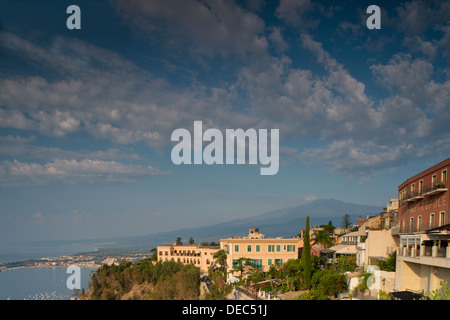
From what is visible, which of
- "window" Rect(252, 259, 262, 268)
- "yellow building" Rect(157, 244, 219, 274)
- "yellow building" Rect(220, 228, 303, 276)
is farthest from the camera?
"yellow building" Rect(157, 244, 219, 274)

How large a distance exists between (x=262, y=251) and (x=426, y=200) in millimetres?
20769

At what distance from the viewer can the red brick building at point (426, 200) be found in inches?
755

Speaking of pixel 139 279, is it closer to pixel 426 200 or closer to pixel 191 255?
pixel 191 255

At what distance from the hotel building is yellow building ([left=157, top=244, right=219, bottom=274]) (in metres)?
31.6

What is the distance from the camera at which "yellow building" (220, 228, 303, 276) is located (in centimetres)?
3838

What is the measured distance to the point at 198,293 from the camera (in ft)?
120

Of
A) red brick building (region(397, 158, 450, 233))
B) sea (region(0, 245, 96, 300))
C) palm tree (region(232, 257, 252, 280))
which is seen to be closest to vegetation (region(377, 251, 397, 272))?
red brick building (region(397, 158, 450, 233))

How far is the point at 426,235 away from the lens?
19.4 m

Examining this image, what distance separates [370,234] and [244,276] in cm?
1418

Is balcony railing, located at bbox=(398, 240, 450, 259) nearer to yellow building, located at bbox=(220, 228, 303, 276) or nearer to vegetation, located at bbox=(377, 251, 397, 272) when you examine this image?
vegetation, located at bbox=(377, 251, 397, 272)

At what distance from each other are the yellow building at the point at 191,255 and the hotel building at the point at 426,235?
3158 centimetres
